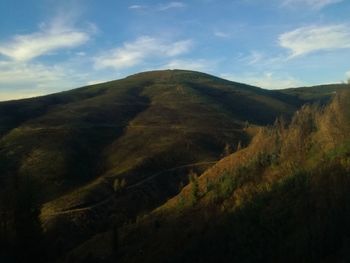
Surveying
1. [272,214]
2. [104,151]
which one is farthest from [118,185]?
[272,214]

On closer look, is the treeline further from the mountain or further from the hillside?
the mountain

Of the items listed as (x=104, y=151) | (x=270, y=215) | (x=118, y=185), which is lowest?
(x=118, y=185)

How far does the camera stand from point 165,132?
132m

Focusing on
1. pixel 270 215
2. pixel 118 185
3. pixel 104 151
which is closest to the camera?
pixel 270 215

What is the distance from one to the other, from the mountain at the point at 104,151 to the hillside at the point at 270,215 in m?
11.7

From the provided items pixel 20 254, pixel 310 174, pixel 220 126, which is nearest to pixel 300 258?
pixel 310 174

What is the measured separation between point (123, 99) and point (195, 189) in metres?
134

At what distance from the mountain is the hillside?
11736 mm

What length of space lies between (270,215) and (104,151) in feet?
296

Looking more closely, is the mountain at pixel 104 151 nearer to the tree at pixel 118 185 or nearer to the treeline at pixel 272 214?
the tree at pixel 118 185

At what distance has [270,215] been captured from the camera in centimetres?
3184

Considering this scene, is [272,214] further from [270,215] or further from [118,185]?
[118,185]

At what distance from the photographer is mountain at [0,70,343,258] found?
7662 centimetres

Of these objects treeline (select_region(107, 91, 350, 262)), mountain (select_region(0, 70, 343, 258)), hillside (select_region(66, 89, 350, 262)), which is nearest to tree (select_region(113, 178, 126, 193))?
mountain (select_region(0, 70, 343, 258))
